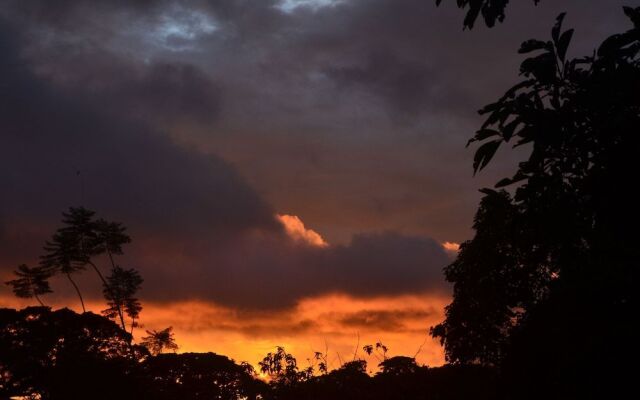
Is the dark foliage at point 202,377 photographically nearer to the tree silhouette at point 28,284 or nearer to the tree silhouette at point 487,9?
the tree silhouette at point 28,284

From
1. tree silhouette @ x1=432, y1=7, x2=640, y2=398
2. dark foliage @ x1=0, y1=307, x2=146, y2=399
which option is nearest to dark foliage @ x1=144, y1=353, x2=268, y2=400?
dark foliage @ x1=0, y1=307, x2=146, y2=399

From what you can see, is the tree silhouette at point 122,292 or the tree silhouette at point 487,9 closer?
the tree silhouette at point 487,9

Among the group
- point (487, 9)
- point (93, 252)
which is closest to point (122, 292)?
point (93, 252)

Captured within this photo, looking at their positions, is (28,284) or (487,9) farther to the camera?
(28,284)

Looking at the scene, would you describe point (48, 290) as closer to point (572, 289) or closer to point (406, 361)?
point (406, 361)

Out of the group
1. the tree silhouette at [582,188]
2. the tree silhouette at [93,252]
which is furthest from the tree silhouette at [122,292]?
the tree silhouette at [582,188]

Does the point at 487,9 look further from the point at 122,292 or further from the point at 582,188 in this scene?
the point at 122,292

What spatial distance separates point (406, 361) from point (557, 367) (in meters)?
43.9

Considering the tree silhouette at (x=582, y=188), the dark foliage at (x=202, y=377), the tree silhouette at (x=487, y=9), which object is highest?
the dark foliage at (x=202, y=377)

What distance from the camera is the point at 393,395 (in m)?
40.5

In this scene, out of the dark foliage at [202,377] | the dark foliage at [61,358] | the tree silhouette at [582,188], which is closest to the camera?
the tree silhouette at [582,188]

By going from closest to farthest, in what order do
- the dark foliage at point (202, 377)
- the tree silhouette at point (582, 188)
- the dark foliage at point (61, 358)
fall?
the tree silhouette at point (582, 188)
the dark foliage at point (61, 358)
the dark foliage at point (202, 377)

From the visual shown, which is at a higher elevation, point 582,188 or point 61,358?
point 61,358

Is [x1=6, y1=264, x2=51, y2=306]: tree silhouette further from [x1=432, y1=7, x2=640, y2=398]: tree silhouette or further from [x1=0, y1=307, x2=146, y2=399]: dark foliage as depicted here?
[x1=432, y1=7, x2=640, y2=398]: tree silhouette
